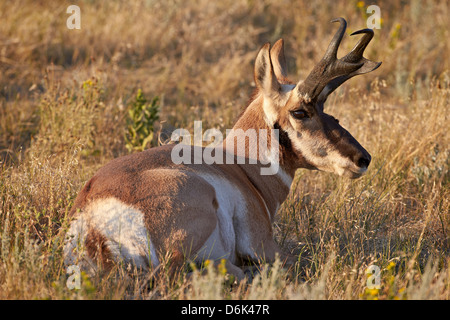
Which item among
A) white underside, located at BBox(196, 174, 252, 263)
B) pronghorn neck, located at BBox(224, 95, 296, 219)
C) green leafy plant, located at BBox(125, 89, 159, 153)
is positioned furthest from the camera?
green leafy plant, located at BBox(125, 89, 159, 153)

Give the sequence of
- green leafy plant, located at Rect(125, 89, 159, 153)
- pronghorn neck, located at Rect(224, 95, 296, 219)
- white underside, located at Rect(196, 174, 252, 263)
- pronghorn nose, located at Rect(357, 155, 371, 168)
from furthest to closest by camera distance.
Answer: green leafy plant, located at Rect(125, 89, 159, 153) < pronghorn neck, located at Rect(224, 95, 296, 219) < pronghorn nose, located at Rect(357, 155, 371, 168) < white underside, located at Rect(196, 174, 252, 263)

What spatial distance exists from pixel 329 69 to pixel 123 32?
6.88 meters

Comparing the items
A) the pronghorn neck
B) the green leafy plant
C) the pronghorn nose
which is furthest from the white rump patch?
the green leafy plant

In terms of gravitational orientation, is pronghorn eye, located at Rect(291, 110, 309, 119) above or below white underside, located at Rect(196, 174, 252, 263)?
above

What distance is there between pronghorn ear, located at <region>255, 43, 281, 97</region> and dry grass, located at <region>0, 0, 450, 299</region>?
132cm

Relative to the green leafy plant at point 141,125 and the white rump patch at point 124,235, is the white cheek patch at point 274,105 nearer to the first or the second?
the white rump patch at point 124,235

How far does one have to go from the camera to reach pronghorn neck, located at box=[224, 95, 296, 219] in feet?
16.3

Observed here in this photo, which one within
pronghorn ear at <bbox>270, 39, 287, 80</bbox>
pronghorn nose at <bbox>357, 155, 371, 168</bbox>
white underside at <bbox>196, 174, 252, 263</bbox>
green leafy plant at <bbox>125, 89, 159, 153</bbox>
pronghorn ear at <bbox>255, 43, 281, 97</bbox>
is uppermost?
pronghorn ear at <bbox>270, 39, 287, 80</bbox>

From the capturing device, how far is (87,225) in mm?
4012

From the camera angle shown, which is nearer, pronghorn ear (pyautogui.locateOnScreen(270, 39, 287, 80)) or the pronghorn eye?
the pronghorn eye

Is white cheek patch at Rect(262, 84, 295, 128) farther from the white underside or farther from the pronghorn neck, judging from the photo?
the white underside

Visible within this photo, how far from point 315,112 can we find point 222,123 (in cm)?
266

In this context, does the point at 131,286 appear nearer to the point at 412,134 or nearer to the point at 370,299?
the point at 370,299
